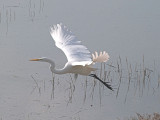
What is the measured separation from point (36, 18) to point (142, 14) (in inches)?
83.7

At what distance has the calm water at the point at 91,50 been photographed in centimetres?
531

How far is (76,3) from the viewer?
9336mm

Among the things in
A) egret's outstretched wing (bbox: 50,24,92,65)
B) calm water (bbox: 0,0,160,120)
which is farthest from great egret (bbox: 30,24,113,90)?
calm water (bbox: 0,0,160,120)

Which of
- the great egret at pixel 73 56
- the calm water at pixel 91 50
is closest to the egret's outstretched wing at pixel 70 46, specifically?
the great egret at pixel 73 56

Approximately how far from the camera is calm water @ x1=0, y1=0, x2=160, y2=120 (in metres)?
5.31

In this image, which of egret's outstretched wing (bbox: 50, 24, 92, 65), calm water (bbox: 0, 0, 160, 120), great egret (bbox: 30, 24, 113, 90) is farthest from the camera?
calm water (bbox: 0, 0, 160, 120)

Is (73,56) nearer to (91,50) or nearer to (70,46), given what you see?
(70,46)

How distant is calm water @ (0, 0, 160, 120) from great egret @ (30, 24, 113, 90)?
1.41 feet

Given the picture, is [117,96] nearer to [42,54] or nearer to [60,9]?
[42,54]

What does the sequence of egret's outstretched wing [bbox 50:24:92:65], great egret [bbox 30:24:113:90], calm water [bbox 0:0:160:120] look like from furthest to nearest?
calm water [bbox 0:0:160:120]
egret's outstretched wing [bbox 50:24:92:65]
great egret [bbox 30:24:113:90]

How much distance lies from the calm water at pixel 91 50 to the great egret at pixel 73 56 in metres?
0.43

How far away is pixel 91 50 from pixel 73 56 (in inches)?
72.9

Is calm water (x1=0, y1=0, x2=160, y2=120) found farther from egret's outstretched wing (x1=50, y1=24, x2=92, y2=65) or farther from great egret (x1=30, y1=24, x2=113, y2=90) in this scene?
egret's outstretched wing (x1=50, y1=24, x2=92, y2=65)

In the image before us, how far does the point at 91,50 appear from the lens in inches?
271
